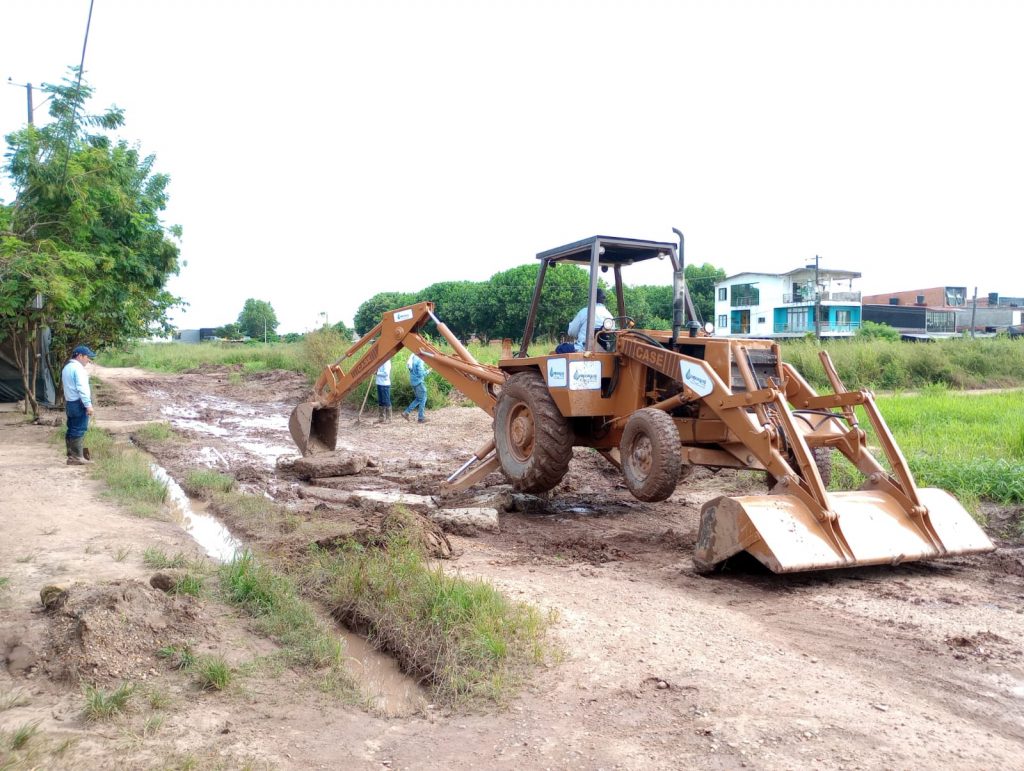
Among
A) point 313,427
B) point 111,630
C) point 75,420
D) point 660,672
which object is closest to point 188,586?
point 111,630

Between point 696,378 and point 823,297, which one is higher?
point 823,297

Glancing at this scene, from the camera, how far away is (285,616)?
511 cm

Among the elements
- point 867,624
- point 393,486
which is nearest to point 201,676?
point 867,624

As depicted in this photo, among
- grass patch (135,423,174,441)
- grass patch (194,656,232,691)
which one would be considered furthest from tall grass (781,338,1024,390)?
grass patch (194,656,232,691)

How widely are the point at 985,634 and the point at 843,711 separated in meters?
1.52

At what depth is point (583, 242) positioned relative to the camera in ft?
26.9

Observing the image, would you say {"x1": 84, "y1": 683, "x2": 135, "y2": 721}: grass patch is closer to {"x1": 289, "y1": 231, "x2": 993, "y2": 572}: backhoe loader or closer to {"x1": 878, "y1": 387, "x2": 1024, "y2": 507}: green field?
{"x1": 289, "y1": 231, "x2": 993, "y2": 572}: backhoe loader

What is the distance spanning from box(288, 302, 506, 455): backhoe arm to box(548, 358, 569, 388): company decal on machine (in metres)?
1.37

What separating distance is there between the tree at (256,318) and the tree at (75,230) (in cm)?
7666

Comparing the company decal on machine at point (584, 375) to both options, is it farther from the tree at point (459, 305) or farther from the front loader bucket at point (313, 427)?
the tree at point (459, 305)

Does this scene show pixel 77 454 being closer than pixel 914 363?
Yes

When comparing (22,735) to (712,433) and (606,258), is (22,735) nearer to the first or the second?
(712,433)

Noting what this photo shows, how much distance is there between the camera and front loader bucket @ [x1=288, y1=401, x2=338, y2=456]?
1188cm

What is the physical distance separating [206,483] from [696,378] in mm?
6294
